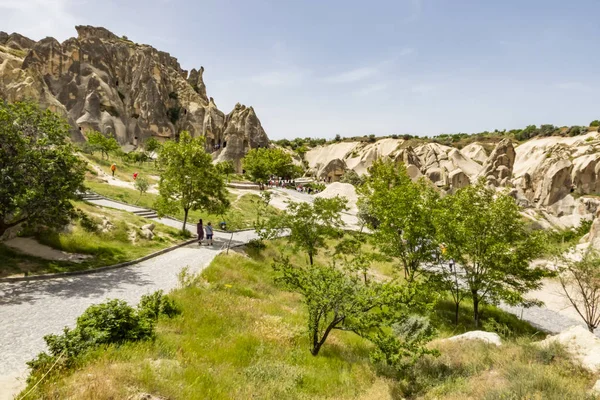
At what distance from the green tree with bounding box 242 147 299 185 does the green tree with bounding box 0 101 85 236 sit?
45.2 meters

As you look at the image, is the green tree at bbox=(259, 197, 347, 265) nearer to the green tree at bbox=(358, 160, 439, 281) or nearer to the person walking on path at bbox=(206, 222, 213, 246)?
the green tree at bbox=(358, 160, 439, 281)

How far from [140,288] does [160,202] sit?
1266 cm

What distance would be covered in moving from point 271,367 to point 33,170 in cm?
1415

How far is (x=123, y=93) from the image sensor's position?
310 ft

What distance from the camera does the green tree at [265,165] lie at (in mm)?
61219

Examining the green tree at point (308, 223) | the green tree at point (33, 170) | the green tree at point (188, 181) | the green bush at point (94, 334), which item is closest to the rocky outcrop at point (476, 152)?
the green tree at point (308, 223)

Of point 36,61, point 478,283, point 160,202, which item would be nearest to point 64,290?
point 160,202

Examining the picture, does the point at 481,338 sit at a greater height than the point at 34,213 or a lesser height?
lesser

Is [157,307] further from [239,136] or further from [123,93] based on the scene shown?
[123,93]

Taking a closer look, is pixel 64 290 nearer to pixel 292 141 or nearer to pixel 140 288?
pixel 140 288

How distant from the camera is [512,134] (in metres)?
126

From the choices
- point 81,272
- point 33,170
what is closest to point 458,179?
point 81,272

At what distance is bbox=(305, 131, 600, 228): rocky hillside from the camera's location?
193 ft

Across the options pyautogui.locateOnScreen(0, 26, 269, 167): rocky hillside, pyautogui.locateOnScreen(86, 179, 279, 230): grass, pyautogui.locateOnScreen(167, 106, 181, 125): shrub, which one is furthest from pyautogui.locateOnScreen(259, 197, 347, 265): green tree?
pyautogui.locateOnScreen(167, 106, 181, 125): shrub
